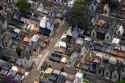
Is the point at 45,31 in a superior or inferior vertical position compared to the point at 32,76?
superior

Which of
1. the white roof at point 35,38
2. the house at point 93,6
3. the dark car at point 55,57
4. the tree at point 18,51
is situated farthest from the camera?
the house at point 93,6

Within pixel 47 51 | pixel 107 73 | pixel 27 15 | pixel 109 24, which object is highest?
pixel 27 15

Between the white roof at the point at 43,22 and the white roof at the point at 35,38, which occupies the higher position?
the white roof at the point at 43,22

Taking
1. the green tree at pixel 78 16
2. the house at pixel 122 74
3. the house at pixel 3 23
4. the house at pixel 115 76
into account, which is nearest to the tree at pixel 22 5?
the house at pixel 3 23

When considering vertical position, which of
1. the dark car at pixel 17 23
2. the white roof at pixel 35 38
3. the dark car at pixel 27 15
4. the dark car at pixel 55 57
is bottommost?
the dark car at pixel 55 57

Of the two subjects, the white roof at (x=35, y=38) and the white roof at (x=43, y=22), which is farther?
the white roof at (x=43, y=22)

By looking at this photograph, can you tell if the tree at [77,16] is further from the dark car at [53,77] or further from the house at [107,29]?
the dark car at [53,77]

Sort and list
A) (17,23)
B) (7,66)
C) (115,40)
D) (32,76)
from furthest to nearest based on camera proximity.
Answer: (17,23)
(115,40)
(7,66)
(32,76)

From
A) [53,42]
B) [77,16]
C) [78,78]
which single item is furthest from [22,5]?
[78,78]

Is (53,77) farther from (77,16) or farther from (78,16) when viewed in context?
(78,16)
